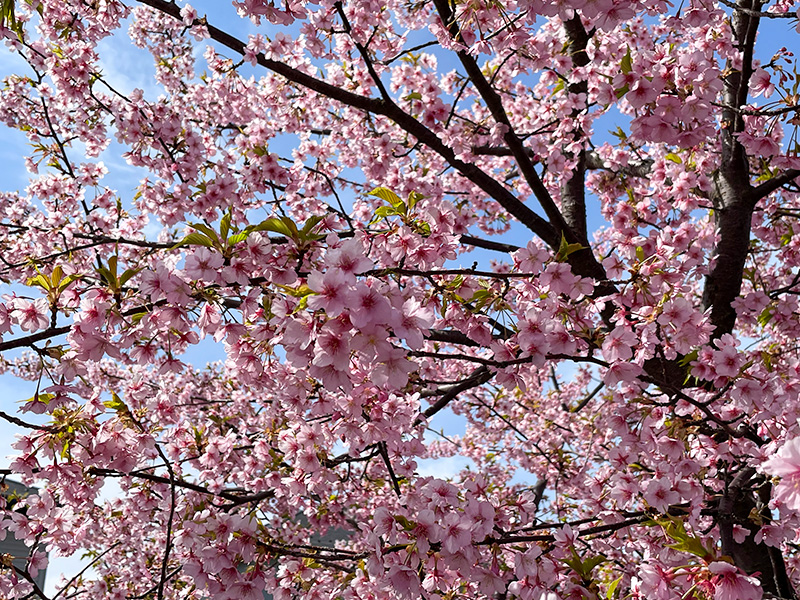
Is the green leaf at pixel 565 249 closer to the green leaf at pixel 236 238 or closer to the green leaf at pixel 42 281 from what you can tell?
the green leaf at pixel 236 238

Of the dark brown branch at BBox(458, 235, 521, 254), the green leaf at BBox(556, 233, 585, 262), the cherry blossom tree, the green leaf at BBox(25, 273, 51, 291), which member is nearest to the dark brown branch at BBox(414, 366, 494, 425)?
the cherry blossom tree

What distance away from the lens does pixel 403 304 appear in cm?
181

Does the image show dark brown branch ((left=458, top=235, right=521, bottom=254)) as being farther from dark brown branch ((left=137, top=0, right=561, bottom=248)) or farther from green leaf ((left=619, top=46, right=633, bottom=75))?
green leaf ((left=619, top=46, right=633, bottom=75))

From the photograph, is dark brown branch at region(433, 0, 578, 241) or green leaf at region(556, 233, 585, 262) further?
dark brown branch at region(433, 0, 578, 241)

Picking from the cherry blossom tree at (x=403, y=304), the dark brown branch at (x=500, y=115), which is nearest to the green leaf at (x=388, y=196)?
the cherry blossom tree at (x=403, y=304)

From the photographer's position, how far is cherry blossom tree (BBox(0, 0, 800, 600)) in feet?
7.00

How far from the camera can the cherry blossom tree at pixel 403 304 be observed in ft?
7.00

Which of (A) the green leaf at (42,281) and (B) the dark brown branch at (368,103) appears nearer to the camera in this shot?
(A) the green leaf at (42,281)

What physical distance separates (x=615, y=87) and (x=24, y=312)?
294cm

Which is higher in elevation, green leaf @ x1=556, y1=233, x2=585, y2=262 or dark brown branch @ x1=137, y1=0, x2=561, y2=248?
dark brown branch @ x1=137, y1=0, x2=561, y2=248

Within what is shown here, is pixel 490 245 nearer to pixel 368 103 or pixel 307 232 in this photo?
pixel 368 103

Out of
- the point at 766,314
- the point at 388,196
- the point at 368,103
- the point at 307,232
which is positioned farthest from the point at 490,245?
the point at 307,232

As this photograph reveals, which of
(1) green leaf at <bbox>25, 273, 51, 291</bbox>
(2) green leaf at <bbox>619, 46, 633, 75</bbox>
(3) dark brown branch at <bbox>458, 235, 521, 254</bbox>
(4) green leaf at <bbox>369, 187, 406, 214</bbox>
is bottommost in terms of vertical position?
(1) green leaf at <bbox>25, 273, 51, 291</bbox>

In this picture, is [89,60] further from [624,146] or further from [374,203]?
[624,146]
